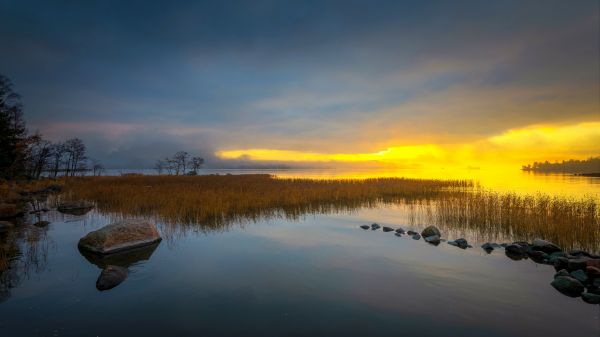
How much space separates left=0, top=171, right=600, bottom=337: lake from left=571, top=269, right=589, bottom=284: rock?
21.4 inches

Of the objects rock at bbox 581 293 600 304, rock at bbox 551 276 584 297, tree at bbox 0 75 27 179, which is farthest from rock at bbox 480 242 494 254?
tree at bbox 0 75 27 179

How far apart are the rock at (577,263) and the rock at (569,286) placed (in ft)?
4.29

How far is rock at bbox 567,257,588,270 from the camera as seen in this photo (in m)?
8.12

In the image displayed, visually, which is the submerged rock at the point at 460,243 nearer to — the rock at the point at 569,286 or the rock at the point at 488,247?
the rock at the point at 488,247

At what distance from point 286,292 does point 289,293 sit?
0.10 m

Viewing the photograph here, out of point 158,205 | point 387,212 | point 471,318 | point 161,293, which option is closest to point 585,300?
point 471,318

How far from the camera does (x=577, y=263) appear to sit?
8.18m

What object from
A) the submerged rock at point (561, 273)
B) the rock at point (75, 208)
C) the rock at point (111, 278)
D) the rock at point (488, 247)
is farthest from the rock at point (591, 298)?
the rock at point (75, 208)

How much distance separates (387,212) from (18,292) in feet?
60.1

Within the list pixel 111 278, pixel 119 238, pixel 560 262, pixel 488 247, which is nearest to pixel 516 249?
pixel 488 247

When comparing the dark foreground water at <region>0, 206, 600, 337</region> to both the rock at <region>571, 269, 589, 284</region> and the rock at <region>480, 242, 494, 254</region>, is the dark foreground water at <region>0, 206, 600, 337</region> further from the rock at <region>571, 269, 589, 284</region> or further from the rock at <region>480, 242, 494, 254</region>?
the rock at <region>571, 269, 589, 284</region>

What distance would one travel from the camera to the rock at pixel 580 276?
7.47 metres

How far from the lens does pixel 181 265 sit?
902cm

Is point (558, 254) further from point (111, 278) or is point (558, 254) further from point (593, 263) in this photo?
point (111, 278)
